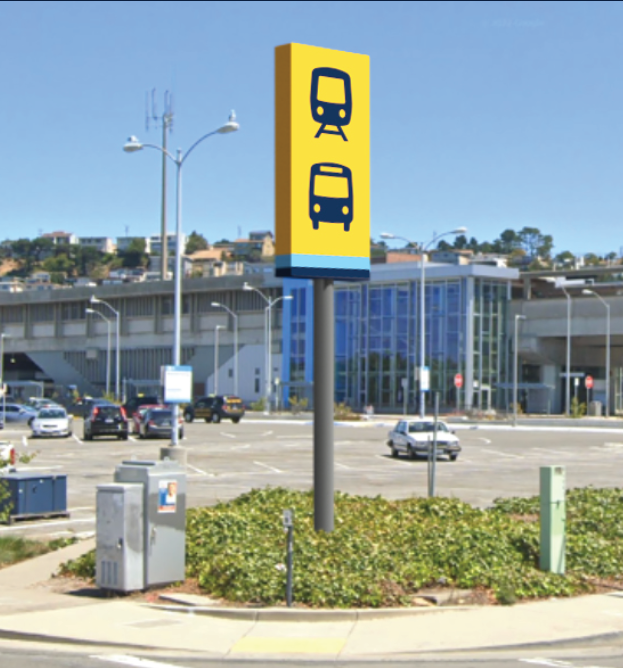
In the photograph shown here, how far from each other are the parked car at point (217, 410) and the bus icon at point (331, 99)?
54944 mm

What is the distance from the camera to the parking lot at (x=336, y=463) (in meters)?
26.5

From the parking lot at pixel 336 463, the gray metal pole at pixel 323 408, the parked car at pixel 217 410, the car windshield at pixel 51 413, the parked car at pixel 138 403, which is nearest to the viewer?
the gray metal pole at pixel 323 408

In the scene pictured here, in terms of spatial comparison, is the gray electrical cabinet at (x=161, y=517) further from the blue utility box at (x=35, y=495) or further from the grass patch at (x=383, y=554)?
the blue utility box at (x=35, y=495)

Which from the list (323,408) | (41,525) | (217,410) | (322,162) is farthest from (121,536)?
(217,410)

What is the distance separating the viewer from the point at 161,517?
12.9 meters

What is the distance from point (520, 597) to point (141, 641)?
14.9ft

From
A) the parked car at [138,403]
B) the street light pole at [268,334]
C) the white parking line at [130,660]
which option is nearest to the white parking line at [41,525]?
the white parking line at [130,660]

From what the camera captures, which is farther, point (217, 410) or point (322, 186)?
point (217, 410)

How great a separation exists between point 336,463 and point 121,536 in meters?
25.0

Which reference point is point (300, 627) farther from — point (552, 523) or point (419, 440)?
point (419, 440)

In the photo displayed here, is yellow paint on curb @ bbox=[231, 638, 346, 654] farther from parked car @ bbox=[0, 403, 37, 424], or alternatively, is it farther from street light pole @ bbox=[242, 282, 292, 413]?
street light pole @ bbox=[242, 282, 292, 413]

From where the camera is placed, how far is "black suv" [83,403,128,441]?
171 ft

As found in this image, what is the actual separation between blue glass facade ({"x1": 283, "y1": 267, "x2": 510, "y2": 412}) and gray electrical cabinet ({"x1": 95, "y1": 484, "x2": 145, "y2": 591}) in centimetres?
7196

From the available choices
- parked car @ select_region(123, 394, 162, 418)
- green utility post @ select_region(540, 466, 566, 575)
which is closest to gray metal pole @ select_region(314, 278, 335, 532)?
green utility post @ select_region(540, 466, 566, 575)
